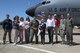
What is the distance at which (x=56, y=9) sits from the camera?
24609 mm

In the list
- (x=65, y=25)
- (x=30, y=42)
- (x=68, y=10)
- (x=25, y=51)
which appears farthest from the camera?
(x=68, y=10)

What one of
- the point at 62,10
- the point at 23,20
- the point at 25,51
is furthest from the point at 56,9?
the point at 25,51

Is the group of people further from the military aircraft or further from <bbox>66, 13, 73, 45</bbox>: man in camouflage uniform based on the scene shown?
the military aircraft

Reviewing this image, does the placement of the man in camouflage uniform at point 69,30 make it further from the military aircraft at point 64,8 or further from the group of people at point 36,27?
the military aircraft at point 64,8

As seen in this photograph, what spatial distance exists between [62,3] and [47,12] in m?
1.56

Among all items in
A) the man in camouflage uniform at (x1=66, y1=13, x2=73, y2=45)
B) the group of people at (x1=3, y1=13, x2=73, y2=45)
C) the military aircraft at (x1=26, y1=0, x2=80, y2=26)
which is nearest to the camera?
the man in camouflage uniform at (x1=66, y1=13, x2=73, y2=45)

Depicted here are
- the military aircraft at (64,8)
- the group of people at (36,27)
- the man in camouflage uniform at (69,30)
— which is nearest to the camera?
the man in camouflage uniform at (69,30)

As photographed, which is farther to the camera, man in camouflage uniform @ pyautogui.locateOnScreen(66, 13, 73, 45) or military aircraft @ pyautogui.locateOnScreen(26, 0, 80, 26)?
military aircraft @ pyautogui.locateOnScreen(26, 0, 80, 26)

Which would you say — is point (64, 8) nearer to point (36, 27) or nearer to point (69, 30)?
point (36, 27)

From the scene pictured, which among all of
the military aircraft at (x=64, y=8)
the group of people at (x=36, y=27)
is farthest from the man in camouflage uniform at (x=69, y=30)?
the military aircraft at (x=64, y=8)

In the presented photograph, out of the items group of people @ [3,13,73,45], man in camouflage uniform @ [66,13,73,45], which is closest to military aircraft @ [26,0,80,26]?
group of people @ [3,13,73,45]

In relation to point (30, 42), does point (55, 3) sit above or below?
above

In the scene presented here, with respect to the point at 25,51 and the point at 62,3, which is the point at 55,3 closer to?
the point at 62,3

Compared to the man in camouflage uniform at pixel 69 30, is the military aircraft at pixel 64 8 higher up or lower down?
higher up
